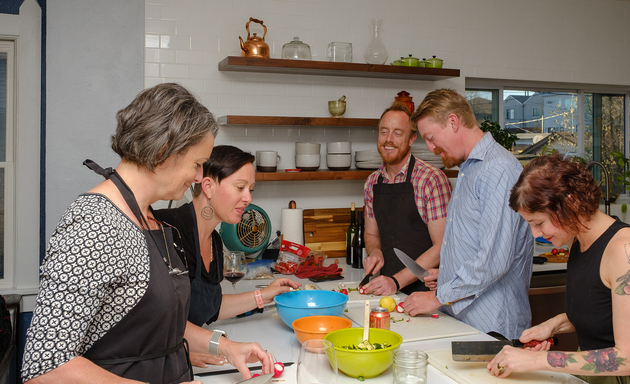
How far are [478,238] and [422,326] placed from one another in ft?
1.62

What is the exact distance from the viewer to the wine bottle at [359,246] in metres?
3.67

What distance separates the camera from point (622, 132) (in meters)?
5.28

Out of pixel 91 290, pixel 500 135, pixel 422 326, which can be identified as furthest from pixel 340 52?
pixel 91 290

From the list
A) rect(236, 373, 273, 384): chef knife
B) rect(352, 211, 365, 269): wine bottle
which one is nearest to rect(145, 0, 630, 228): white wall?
rect(352, 211, 365, 269): wine bottle

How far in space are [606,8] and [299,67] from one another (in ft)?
10.3

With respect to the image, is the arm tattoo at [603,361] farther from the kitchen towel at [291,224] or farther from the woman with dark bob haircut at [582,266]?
the kitchen towel at [291,224]

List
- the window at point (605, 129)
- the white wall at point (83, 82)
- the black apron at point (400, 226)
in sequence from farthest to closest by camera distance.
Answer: the window at point (605, 129) → the white wall at point (83, 82) → the black apron at point (400, 226)

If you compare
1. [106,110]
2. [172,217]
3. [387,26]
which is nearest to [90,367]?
[172,217]

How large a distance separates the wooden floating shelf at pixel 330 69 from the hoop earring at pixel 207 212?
1693mm

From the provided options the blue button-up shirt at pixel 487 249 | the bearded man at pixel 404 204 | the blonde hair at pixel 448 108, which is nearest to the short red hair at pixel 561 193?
the blue button-up shirt at pixel 487 249

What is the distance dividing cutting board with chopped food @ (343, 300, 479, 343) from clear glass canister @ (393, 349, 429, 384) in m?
0.48

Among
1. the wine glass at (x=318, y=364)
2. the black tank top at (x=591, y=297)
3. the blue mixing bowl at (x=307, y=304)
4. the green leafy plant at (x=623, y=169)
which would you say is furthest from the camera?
the green leafy plant at (x=623, y=169)

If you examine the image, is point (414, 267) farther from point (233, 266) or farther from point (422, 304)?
point (233, 266)

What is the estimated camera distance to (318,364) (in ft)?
4.02
